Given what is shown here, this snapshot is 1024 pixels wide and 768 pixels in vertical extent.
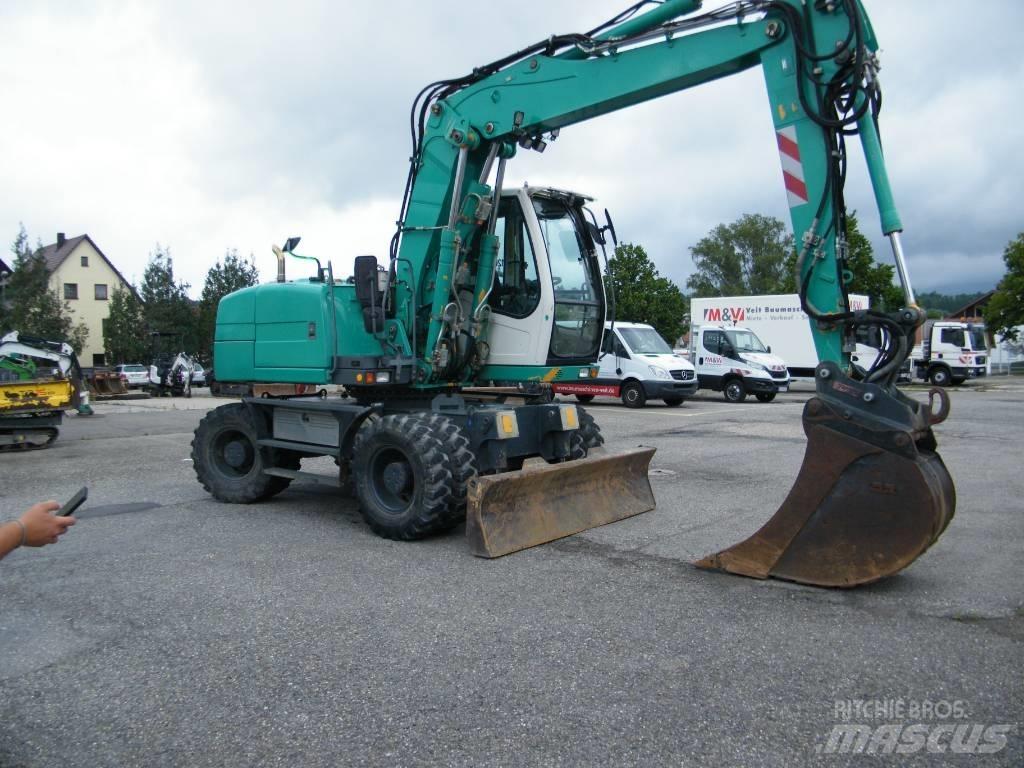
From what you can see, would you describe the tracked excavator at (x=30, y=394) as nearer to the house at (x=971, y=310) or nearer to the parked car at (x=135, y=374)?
the parked car at (x=135, y=374)

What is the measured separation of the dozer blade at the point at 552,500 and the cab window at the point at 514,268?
1.48m

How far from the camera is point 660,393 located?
20297 millimetres

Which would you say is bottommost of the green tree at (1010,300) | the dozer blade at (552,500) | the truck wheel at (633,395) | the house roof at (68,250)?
the dozer blade at (552,500)

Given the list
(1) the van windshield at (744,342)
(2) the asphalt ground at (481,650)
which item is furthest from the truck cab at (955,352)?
(2) the asphalt ground at (481,650)

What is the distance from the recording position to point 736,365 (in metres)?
23.1

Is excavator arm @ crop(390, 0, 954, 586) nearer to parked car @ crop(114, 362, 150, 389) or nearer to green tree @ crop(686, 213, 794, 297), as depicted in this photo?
parked car @ crop(114, 362, 150, 389)

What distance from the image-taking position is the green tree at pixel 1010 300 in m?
43.1

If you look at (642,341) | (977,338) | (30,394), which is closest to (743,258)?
(977,338)

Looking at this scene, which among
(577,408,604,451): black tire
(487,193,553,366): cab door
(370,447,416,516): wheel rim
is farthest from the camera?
(577,408,604,451): black tire

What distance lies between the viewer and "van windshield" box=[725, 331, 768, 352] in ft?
77.0

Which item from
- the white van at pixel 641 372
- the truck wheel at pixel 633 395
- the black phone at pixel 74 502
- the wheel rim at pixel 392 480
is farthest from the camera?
the truck wheel at pixel 633 395

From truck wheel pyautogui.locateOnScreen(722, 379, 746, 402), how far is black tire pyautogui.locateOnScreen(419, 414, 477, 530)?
17.9m

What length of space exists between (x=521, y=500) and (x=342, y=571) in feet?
4.97

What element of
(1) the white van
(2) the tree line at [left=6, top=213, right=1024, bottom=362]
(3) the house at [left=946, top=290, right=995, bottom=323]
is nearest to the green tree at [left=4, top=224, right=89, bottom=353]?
(2) the tree line at [left=6, top=213, right=1024, bottom=362]
